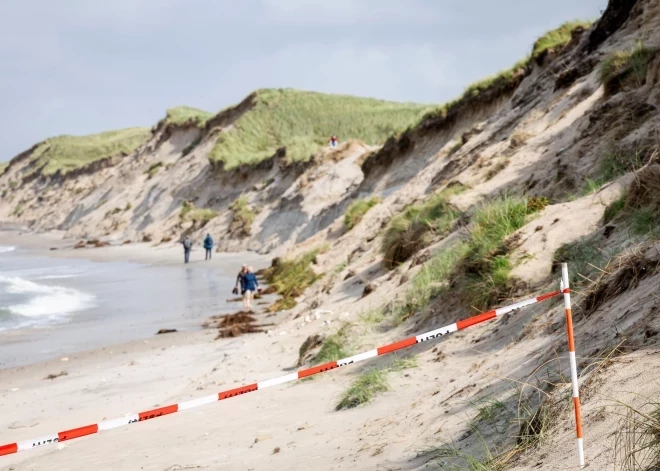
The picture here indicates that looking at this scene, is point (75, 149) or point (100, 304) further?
point (75, 149)

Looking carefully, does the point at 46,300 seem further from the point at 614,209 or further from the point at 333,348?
the point at 614,209

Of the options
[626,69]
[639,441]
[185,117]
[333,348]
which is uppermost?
[185,117]

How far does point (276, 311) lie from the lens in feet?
62.0

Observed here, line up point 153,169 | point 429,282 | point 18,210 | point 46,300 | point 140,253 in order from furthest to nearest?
1. point 18,210
2. point 153,169
3. point 140,253
4. point 46,300
5. point 429,282

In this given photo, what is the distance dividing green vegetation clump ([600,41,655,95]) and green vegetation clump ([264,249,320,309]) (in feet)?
28.3

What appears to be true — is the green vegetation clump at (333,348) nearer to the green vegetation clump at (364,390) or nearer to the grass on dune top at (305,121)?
the green vegetation clump at (364,390)

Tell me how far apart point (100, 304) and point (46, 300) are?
2378 mm

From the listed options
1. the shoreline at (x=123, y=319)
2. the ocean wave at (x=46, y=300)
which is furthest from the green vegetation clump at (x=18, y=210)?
the ocean wave at (x=46, y=300)

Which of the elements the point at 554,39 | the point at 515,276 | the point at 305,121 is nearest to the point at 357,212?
the point at 554,39

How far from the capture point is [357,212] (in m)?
25.3

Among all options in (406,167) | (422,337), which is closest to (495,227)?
(422,337)

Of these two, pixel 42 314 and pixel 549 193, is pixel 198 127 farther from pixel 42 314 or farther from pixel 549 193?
pixel 549 193

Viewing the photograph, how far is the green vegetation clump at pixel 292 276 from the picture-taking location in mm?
20556

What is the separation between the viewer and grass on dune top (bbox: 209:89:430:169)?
56719mm
